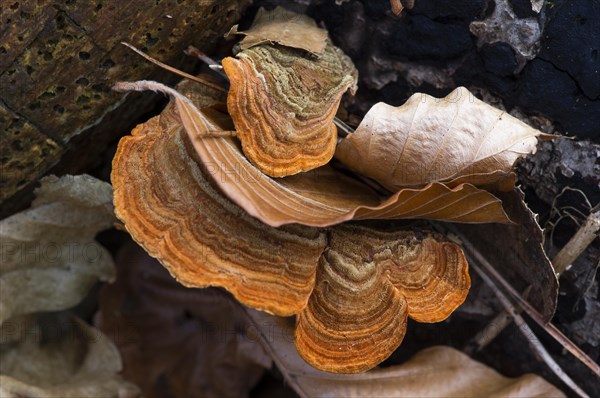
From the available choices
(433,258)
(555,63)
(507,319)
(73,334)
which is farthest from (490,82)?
(73,334)

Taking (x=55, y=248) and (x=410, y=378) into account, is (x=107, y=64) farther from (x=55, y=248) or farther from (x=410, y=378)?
(x=410, y=378)

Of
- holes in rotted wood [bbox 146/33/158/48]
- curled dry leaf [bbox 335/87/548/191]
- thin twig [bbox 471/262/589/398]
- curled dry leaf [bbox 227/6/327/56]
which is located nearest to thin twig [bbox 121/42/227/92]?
holes in rotted wood [bbox 146/33/158/48]

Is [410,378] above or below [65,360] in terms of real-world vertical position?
above

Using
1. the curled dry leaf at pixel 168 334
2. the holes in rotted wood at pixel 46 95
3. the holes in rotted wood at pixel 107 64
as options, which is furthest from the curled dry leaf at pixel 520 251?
the holes in rotted wood at pixel 46 95

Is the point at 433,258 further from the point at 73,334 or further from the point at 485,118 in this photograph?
the point at 73,334

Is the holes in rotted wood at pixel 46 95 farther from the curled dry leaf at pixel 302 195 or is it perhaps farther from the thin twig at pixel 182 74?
the curled dry leaf at pixel 302 195

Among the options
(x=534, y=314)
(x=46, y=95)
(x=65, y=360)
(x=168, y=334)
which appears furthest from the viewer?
(x=168, y=334)

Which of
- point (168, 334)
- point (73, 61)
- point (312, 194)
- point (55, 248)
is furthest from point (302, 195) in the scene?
point (168, 334)
